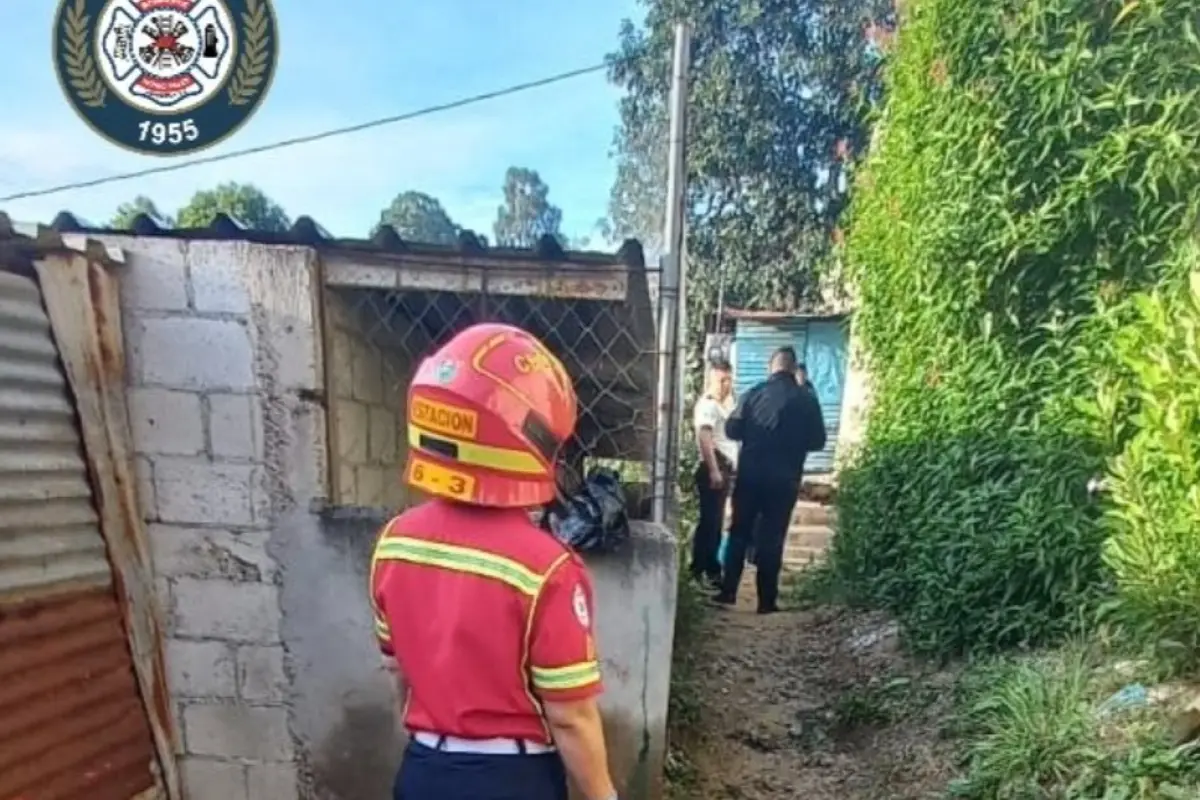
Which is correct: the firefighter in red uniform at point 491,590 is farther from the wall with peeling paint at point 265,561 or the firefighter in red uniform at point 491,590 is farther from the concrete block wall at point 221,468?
the concrete block wall at point 221,468

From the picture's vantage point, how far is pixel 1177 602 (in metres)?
3.42

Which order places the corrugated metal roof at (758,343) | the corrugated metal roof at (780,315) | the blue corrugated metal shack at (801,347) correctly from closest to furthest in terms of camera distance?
the corrugated metal roof at (780,315) → the blue corrugated metal shack at (801,347) → the corrugated metal roof at (758,343)

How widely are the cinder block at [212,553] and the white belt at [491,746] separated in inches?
56.8

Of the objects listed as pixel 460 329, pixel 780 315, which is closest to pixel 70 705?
pixel 460 329

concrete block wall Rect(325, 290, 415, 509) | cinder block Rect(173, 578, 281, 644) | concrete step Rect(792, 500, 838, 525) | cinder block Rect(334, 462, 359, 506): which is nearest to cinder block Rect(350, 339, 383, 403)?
concrete block wall Rect(325, 290, 415, 509)

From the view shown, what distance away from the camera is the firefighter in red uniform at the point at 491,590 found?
1745mm

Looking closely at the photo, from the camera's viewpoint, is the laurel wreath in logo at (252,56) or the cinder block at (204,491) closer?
the cinder block at (204,491)

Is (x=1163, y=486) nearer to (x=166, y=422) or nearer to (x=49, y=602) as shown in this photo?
(x=166, y=422)

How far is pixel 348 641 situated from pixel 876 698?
2664 mm

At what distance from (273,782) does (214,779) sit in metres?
0.19

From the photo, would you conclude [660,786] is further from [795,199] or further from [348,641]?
[795,199]

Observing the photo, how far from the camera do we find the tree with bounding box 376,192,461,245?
3.04 m

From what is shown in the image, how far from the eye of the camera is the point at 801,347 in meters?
13.5

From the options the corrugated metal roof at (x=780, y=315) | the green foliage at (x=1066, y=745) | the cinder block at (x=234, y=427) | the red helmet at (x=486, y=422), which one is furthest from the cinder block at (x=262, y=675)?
the corrugated metal roof at (x=780, y=315)
